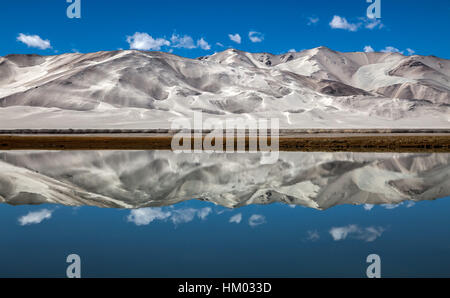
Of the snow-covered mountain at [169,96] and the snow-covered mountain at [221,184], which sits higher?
the snow-covered mountain at [169,96]

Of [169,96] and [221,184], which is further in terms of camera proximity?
[169,96]

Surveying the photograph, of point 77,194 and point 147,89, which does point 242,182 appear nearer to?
point 77,194

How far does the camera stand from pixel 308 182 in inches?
609

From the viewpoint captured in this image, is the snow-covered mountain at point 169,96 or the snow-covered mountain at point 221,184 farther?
the snow-covered mountain at point 169,96

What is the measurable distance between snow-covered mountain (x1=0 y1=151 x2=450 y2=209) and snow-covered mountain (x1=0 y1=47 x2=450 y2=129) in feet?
198

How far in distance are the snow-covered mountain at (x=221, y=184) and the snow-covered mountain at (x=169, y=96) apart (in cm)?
6050

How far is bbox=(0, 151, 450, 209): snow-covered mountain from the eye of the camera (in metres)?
11.9

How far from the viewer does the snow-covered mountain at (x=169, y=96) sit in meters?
91.8

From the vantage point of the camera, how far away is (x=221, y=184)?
15.2 metres

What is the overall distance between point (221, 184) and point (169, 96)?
94.3 metres

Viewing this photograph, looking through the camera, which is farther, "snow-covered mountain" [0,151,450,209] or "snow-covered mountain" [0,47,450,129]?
"snow-covered mountain" [0,47,450,129]

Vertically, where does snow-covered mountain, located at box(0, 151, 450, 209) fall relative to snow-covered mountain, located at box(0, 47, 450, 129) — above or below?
below

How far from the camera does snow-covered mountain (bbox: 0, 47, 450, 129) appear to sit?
91.8m

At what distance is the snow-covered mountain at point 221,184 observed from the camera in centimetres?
1191
